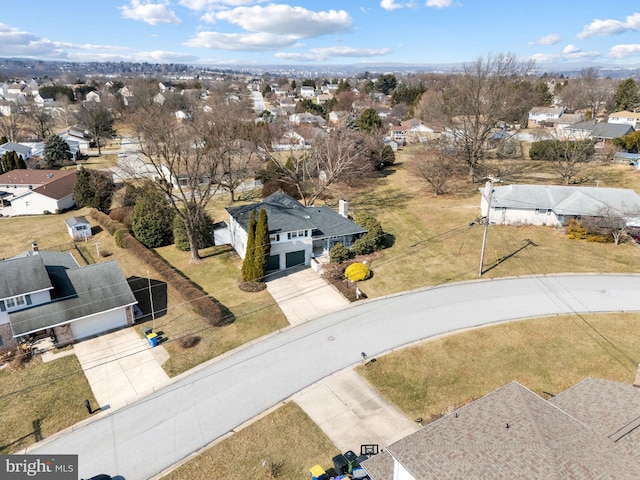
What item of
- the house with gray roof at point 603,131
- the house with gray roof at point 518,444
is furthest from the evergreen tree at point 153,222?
the house with gray roof at point 603,131

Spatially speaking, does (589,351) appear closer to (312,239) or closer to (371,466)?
(371,466)

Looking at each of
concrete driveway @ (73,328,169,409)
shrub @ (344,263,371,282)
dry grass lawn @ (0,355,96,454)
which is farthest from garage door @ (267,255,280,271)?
dry grass lawn @ (0,355,96,454)

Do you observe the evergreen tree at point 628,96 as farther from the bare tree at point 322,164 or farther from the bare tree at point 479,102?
the bare tree at point 322,164

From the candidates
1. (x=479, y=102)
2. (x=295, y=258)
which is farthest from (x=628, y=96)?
(x=295, y=258)

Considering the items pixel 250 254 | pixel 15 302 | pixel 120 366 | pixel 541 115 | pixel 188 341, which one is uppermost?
pixel 541 115

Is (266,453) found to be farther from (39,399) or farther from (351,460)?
(39,399)

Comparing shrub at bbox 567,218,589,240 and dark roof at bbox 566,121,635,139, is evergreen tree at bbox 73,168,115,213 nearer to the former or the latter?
shrub at bbox 567,218,589,240
